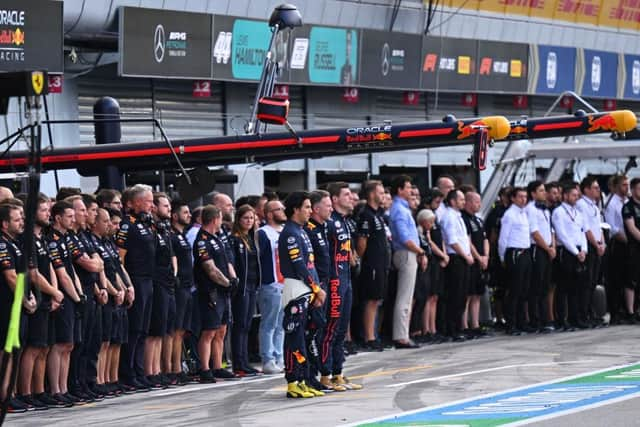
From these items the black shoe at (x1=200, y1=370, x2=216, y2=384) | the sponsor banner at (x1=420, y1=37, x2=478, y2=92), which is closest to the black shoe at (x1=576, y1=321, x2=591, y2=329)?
the black shoe at (x1=200, y1=370, x2=216, y2=384)

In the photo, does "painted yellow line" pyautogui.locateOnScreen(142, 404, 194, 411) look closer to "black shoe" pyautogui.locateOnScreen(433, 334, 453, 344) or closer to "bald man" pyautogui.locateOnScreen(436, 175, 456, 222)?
"black shoe" pyautogui.locateOnScreen(433, 334, 453, 344)

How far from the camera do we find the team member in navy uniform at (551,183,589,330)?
63.3 ft

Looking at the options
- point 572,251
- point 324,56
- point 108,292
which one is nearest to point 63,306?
point 108,292

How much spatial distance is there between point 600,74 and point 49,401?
88.0 ft

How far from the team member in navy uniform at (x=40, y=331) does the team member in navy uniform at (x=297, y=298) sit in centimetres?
204

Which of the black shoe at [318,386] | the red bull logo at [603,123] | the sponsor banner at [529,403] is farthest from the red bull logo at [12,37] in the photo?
the sponsor banner at [529,403]

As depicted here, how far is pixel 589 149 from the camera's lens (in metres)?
20.9

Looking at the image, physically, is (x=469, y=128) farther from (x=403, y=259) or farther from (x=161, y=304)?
(x=161, y=304)

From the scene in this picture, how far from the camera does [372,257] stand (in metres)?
16.9

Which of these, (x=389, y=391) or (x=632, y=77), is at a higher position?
(x=632, y=77)

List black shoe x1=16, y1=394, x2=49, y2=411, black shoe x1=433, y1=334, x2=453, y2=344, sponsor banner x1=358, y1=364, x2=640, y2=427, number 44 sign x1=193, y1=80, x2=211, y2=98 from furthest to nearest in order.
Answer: number 44 sign x1=193, y1=80, x2=211, y2=98, black shoe x1=433, y1=334, x2=453, y2=344, black shoe x1=16, y1=394, x2=49, y2=411, sponsor banner x1=358, y1=364, x2=640, y2=427

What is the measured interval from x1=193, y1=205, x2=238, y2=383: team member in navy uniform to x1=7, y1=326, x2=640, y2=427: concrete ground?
57cm

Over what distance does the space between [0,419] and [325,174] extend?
2110 centimetres

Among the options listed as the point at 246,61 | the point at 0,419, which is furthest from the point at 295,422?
the point at 246,61
